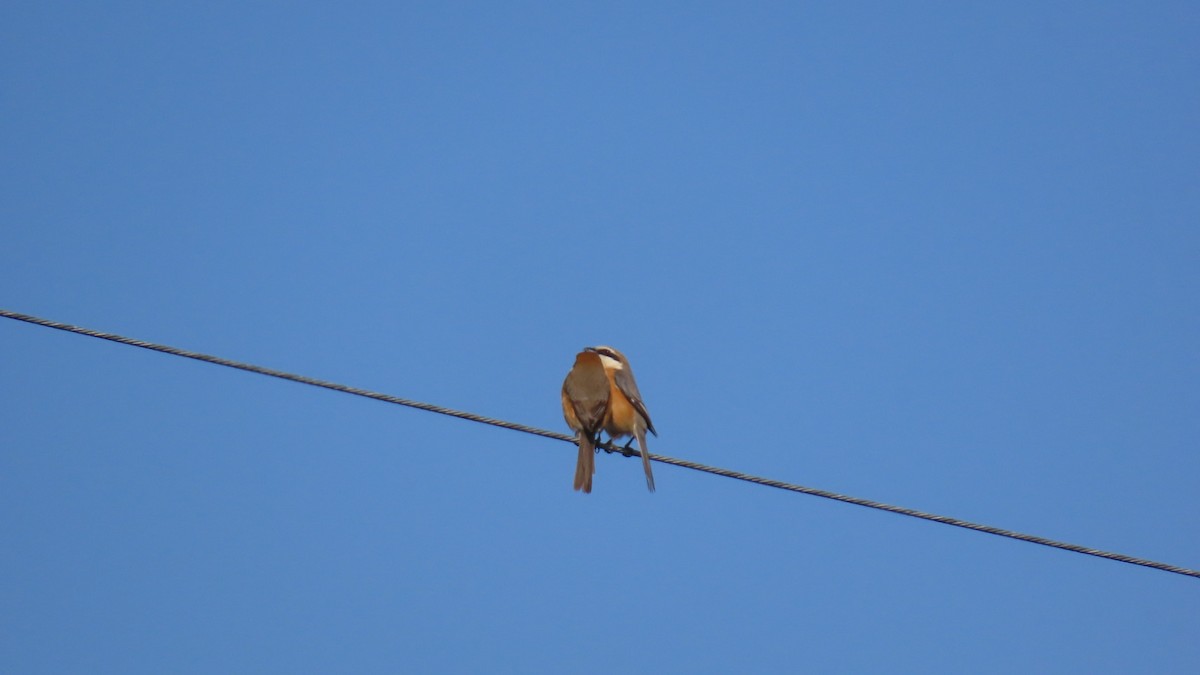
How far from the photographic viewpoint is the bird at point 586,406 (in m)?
10.6

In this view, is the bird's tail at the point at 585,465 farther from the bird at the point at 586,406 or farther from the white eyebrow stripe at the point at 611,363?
the white eyebrow stripe at the point at 611,363

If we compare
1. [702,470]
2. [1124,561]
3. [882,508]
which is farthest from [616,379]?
[1124,561]

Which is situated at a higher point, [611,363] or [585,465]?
[611,363]

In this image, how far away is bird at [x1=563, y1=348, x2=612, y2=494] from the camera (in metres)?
10.6

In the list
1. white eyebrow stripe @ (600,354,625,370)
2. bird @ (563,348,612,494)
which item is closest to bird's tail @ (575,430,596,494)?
bird @ (563,348,612,494)

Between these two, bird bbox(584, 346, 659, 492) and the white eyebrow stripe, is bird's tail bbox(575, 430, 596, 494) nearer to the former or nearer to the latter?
bird bbox(584, 346, 659, 492)

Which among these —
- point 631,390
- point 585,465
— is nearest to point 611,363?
point 631,390

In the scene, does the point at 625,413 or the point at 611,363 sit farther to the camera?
the point at 611,363

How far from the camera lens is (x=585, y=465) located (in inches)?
417

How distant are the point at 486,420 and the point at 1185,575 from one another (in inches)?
167

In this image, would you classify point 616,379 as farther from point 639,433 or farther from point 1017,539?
point 1017,539

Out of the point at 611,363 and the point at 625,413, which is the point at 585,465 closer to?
the point at 625,413

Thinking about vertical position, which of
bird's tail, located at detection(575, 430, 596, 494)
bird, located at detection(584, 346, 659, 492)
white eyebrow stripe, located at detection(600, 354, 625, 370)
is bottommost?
bird's tail, located at detection(575, 430, 596, 494)

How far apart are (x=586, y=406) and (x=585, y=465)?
0.62m
